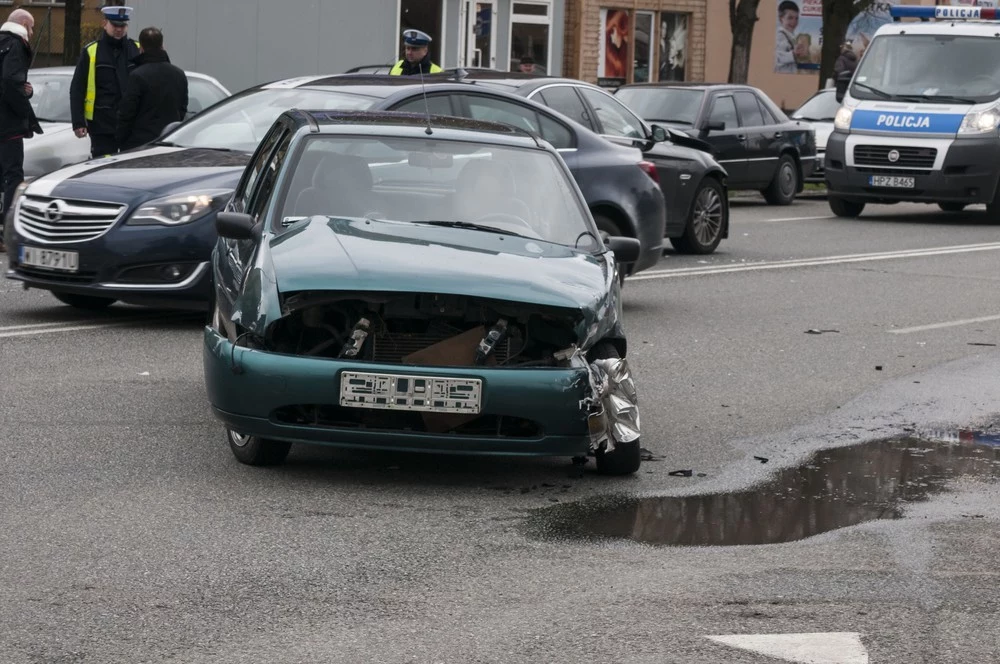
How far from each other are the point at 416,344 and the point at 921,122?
630 inches

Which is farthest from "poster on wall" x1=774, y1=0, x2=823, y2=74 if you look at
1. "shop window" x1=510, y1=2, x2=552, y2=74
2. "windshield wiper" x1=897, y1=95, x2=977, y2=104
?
"windshield wiper" x1=897, y1=95, x2=977, y2=104

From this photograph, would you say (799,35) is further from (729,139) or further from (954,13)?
(729,139)

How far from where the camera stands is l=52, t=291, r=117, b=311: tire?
11805mm

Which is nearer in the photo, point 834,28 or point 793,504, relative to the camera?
point 793,504

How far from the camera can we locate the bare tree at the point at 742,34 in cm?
3356

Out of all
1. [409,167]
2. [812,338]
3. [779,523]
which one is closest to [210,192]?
[409,167]

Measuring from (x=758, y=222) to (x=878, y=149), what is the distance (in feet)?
6.33

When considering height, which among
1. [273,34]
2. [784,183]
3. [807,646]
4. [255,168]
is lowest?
[784,183]

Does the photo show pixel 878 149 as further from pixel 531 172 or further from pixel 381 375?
pixel 381 375

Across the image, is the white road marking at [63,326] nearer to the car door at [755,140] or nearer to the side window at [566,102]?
the side window at [566,102]

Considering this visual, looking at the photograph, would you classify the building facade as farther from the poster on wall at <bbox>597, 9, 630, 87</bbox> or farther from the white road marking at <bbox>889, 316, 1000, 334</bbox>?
the white road marking at <bbox>889, 316, 1000, 334</bbox>

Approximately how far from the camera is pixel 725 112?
75.5 ft

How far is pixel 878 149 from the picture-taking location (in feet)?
71.8

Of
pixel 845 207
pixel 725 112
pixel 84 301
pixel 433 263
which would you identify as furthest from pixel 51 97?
pixel 433 263
